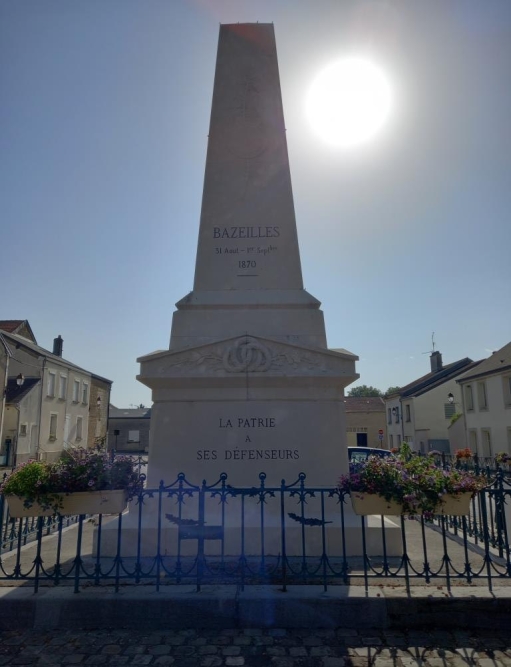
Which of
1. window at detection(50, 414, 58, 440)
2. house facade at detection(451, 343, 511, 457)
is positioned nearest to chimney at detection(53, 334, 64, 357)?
window at detection(50, 414, 58, 440)

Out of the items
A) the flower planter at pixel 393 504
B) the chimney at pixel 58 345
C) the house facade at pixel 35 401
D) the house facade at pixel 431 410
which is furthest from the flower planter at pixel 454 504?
the chimney at pixel 58 345

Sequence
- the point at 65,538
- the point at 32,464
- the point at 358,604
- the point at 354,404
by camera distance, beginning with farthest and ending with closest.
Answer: the point at 354,404
the point at 65,538
the point at 32,464
the point at 358,604

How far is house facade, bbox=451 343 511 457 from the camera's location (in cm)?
3117

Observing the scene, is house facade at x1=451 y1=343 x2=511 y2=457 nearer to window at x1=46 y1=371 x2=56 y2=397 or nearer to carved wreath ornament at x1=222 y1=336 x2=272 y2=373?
carved wreath ornament at x1=222 y1=336 x2=272 y2=373

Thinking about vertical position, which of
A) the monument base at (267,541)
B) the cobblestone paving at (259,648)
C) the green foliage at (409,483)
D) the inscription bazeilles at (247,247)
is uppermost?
the inscription bazeilles at (247,247)

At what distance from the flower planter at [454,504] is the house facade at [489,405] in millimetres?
29272

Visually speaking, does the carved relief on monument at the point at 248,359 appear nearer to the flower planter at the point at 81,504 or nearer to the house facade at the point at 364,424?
the flower planter at the point at 81,504

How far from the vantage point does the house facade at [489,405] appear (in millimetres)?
31172

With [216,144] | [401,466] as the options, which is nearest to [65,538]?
[401,466]

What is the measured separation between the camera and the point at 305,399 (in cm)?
715

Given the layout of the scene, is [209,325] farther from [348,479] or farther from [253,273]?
[348,479]

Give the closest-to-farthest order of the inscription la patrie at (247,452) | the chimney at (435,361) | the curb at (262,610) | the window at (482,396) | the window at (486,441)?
the curb at (262,610), the inscription la patrie at (247,452), the window at (486,441), the window at (482,396), the chimney at (435,361)

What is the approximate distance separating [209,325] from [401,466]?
4082 millimetres

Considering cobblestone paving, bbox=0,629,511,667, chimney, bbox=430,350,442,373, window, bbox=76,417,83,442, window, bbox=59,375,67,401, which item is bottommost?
cobblestone paving, bbox=0,629,511,667
